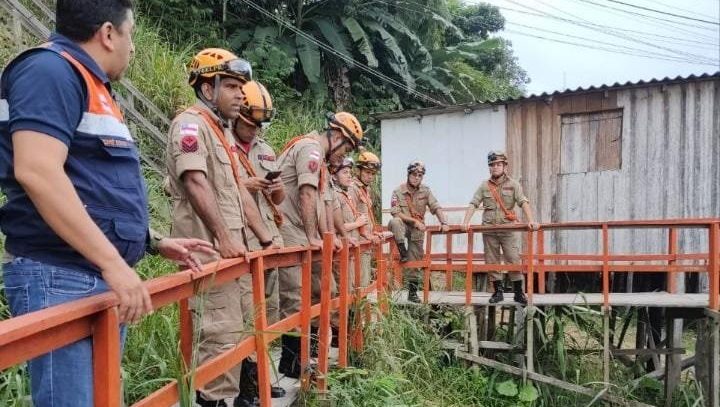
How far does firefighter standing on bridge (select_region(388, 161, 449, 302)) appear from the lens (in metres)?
7.84

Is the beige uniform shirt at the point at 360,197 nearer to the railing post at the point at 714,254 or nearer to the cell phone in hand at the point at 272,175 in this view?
the cell phone in hand at the point at 272,175

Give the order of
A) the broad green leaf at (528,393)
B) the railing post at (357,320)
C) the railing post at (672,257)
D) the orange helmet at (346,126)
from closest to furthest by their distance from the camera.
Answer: the railing post at (357,320) → the orange helmet at (346,126) → the broad green leaf at (528,393) → the railing post at (672,257)

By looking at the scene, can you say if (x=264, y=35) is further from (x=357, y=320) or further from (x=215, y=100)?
(x=215, y=100)

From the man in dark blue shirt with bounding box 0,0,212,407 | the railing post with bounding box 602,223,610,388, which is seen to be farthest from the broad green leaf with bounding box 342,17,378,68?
the man in dark blue shirt with bounding box 0,0,212,407

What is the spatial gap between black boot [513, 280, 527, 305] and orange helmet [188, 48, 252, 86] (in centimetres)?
502

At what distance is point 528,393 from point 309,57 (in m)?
8.83

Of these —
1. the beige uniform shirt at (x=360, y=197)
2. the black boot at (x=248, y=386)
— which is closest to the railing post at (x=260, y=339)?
the black boot at (x=248, y=386)

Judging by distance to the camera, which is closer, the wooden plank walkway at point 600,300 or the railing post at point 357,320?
the railing post at point 357,320

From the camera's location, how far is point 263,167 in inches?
168

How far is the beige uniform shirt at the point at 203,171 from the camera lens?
116 inches

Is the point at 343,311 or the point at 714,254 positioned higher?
the point at 714,254

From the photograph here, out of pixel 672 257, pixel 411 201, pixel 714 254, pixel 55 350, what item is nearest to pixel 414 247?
pixel 411 201

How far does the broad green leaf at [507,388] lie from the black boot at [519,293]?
944 mm

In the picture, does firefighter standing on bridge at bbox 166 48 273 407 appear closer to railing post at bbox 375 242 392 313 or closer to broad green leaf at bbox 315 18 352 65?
railing post at bbox 375 242 392 313
